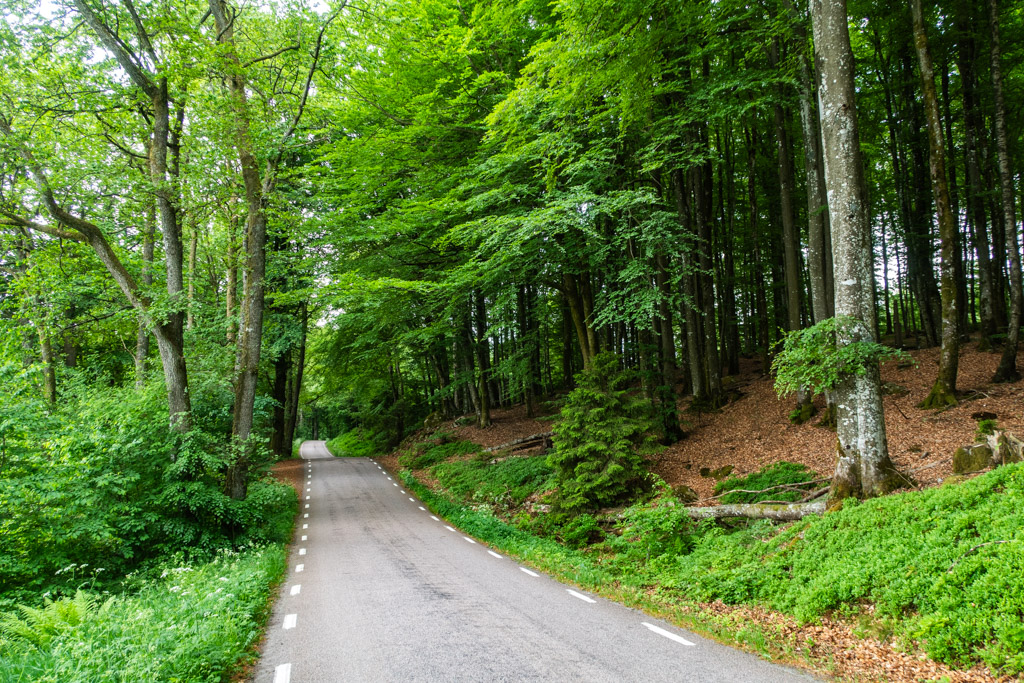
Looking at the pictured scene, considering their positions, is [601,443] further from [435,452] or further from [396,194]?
[435,452]

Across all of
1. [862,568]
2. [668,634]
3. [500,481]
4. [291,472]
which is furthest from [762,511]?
[291,472]

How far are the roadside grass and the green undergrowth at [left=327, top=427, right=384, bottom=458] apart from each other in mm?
27266

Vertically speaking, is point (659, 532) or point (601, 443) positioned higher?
point (601, 443)

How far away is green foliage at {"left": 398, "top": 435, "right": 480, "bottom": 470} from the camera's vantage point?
2269cm

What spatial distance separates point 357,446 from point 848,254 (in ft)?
→ 123

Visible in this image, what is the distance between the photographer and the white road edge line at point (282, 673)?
→ 4.80 metres

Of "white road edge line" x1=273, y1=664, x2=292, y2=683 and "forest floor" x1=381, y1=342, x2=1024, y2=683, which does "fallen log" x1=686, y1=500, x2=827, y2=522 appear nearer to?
"forest floor" x1=381, y1=342, x2=1024, y2=683

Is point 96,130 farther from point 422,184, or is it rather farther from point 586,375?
point 586,375

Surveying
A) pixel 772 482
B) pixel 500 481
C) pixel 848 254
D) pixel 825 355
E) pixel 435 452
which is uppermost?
pixel 848 254

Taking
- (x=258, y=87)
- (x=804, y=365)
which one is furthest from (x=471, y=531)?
(x=258, y=87)

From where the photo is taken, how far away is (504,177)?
1397 cm

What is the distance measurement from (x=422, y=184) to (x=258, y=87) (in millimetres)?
4897

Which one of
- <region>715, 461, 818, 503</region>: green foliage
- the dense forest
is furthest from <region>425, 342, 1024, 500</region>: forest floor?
the dense forest

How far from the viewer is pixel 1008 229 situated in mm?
11555
